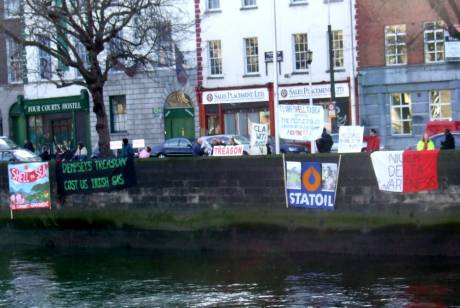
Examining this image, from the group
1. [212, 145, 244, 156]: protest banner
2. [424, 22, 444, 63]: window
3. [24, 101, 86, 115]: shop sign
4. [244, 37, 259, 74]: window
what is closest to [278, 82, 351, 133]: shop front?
[244, 37, 259, 74]: window

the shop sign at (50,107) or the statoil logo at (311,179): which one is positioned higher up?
the shop sign at (50,107)

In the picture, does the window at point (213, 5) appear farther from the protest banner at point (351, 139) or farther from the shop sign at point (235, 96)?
the protest banner at point (351, 139)

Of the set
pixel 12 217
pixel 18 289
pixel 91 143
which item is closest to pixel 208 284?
pixel 18 289

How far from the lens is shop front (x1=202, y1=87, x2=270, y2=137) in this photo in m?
55.6

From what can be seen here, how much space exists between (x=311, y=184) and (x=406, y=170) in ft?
8.42

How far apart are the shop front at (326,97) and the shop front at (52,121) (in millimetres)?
12292

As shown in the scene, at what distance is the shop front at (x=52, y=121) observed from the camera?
197 feet

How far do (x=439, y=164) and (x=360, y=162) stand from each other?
77.9 inches

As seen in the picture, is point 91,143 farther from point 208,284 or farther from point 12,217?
point 208,284

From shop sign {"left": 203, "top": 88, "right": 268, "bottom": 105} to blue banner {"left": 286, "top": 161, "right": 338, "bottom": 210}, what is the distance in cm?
3011

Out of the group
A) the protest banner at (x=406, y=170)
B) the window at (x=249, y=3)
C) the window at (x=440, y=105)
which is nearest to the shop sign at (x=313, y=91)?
the window at (x=440, y=105)

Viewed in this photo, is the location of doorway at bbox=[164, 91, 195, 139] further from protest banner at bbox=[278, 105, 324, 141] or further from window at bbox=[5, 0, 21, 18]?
protest banner at bbox=[278, 105, 324, 141]

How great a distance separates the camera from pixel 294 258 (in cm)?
2456

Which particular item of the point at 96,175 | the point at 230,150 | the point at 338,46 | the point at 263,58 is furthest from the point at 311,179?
the point at 263,58
